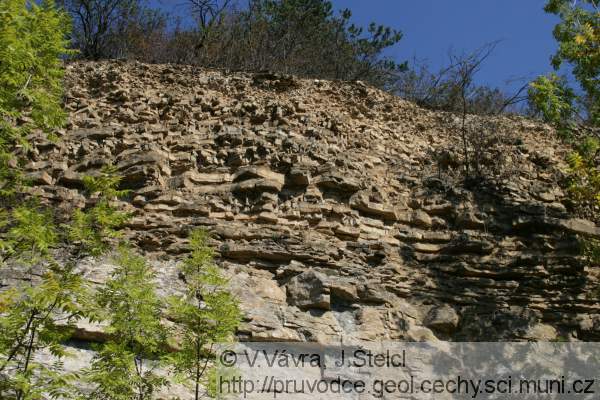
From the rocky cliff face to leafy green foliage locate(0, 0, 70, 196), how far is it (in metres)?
2.40

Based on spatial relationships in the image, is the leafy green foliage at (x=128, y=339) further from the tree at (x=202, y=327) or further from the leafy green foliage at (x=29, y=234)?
the leafy green foliage at (x=29, y=234)

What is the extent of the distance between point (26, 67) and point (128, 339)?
270 cm

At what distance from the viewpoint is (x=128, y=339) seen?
6535 millimetres

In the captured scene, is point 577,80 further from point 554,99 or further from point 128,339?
point 128,339

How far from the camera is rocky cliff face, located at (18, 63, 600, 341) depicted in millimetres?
9719

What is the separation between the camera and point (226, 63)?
14.9 metres

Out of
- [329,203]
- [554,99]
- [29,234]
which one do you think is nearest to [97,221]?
[29,234]

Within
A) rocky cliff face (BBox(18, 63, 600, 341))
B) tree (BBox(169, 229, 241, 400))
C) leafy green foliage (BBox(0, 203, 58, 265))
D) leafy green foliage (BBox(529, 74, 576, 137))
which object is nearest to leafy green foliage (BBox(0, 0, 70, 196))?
leafy green foliage (BBox(0, 203, 58, 265))

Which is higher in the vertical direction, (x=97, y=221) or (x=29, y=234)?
(x=97, y=221)

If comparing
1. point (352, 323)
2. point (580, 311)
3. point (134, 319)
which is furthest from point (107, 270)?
point (580, 311)

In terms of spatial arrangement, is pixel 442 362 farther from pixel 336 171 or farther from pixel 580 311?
pixel 336 171

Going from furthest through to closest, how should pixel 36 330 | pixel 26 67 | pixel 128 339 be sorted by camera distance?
pixel 26 67
pixel 128 339
pixel 36 330

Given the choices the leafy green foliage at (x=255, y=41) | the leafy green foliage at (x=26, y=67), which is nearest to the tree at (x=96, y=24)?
the leafy green foliage at (x=255, y=41)

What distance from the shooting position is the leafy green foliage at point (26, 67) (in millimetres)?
6305
